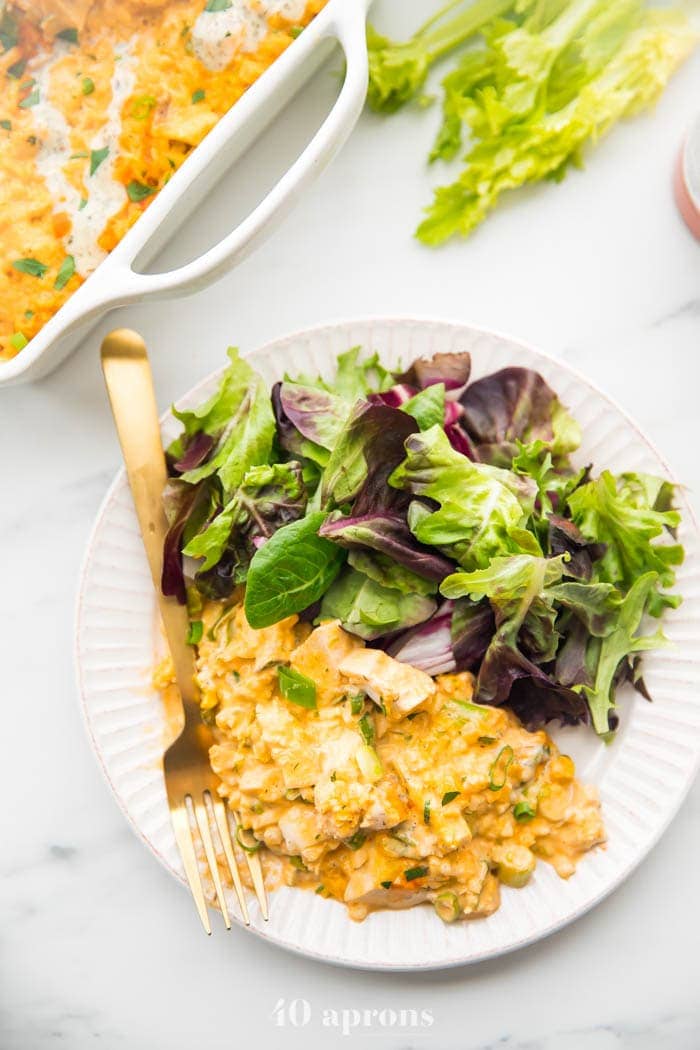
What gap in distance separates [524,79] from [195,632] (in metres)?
1.51

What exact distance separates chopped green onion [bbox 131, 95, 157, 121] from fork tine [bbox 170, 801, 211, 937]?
149cm

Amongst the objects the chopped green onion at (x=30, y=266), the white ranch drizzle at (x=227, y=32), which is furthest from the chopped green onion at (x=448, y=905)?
the white ranch drizzle at (x=227, y=32)

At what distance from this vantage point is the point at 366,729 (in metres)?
1.76

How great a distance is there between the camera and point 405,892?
1.81m

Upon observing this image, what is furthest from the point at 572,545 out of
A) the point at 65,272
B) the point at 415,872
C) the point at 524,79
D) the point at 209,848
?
the point at 65,272

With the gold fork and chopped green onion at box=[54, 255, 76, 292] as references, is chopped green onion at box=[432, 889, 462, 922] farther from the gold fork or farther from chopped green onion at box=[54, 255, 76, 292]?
chopped green onion at box=[54, 255, 76, 292]

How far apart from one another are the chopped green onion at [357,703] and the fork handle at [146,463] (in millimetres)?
392

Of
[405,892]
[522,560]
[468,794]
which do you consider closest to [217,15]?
[522,560]

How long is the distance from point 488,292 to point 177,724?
1.30m

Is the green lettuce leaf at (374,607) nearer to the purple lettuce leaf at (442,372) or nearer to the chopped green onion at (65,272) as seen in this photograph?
the purple lettuce leaf at (442,372)

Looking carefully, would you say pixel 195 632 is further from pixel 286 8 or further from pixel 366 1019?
pixel 286 8

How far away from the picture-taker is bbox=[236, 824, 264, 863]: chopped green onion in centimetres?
187

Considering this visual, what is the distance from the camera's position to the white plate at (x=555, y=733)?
1867mm

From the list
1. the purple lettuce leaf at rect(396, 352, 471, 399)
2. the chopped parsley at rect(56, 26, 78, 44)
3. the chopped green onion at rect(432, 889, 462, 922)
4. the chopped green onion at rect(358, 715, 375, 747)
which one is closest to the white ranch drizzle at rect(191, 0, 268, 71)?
the chopped parsley at rect(56, 26, 78, 44)
